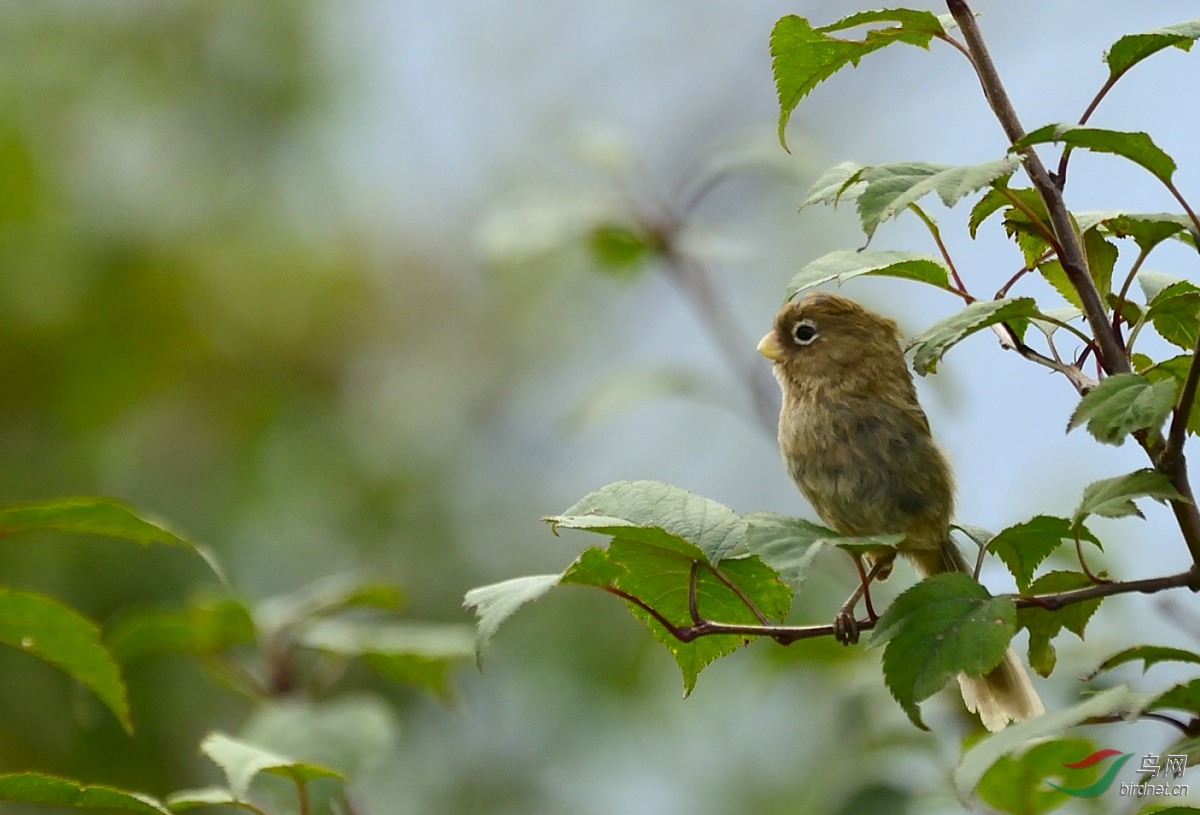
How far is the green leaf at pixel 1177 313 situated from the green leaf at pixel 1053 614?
1.00 feet

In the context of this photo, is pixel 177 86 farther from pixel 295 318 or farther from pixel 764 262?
pixel 764 262

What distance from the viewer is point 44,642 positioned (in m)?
1.70

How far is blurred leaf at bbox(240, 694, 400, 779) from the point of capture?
230cm

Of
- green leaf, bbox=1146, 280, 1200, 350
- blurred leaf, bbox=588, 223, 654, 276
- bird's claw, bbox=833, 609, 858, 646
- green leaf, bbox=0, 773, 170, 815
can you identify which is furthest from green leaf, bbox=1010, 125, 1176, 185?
blurred leaf, bbox=588, 223, 654, 276

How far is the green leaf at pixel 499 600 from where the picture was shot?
149 centimetres

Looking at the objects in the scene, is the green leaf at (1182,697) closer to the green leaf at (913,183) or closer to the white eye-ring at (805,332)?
the green leaf at (913,183)

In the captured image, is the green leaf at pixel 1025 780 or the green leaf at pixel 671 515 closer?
the green leaf at pixel 671 515

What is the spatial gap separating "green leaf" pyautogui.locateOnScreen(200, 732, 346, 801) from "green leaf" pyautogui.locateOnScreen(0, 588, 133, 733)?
0.54ft

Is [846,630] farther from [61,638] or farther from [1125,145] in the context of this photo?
[61,638]

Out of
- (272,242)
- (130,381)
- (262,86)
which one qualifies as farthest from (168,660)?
(262,86)

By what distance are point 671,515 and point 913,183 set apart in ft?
1.54

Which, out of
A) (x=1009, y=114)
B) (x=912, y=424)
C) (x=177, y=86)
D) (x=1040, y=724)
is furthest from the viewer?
(x=177, y=86)

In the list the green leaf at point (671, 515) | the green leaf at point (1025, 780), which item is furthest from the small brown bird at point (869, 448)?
the green leaf at point (671, 515)

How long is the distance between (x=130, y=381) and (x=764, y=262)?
2775mm
